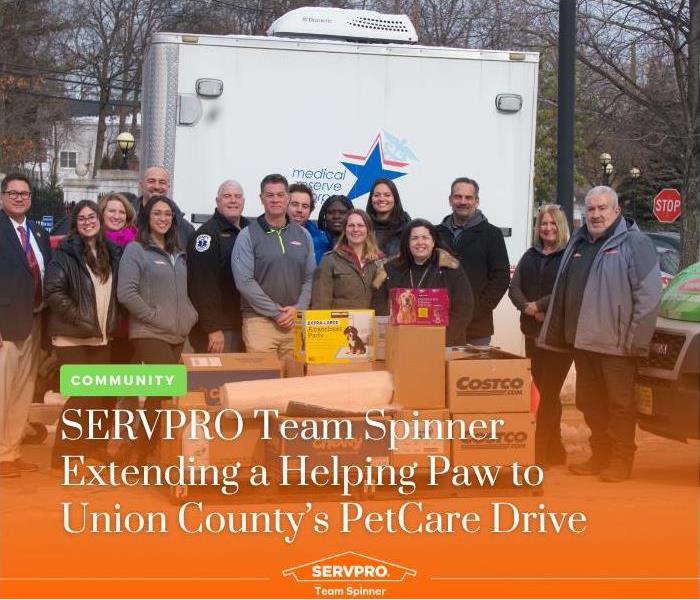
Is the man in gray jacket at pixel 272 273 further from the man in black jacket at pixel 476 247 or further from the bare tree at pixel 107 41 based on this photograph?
the bare tree at pixel 107 41

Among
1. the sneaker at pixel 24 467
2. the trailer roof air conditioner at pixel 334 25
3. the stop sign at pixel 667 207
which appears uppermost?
the trailer roof air conditioner at pixel 334 25

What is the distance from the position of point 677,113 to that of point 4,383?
1403 cm

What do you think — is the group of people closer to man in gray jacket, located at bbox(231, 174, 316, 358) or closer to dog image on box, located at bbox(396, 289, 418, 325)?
man in gray jacket, located at bbox(231, 174, 316, 358)

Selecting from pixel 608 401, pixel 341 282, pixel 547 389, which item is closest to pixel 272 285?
pixel 341 282

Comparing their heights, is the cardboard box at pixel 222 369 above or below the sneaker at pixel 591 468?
above

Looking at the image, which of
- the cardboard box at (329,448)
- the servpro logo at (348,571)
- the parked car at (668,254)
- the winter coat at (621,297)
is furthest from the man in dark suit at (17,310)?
the parked car at (668,254)

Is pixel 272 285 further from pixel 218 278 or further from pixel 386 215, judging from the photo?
pixel 386 215

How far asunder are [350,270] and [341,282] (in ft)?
0.33

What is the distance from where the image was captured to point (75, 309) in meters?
7.73

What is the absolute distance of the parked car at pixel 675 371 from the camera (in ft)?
24.4

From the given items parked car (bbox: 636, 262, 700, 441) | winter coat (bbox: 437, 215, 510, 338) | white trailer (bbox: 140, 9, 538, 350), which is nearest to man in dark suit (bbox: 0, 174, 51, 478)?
white trailer (bbox: 140, 9, 538, 350)

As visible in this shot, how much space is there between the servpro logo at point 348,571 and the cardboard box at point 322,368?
1912 mm

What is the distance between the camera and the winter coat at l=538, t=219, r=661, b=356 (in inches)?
294

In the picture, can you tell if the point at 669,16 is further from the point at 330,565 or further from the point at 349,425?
the point at 330,565
